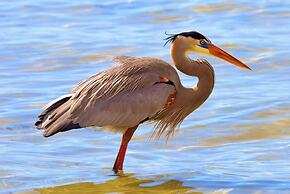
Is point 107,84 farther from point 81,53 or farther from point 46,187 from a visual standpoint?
point 81,53

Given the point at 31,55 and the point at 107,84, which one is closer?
the point at 107,84

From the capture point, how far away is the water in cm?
917

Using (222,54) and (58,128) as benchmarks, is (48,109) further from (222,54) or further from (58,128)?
(222,54)

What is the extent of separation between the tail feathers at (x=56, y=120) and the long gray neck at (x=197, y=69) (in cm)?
115

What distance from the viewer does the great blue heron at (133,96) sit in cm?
933

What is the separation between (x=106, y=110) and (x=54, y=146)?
3.78 ft

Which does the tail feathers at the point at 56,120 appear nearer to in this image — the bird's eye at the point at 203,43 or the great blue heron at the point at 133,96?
the great blue heron at the point at 133,96

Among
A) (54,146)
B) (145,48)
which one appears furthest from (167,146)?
(145,48)

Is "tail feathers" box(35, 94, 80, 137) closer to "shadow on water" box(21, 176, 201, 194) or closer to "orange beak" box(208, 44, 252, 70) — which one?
"shadow on water" box(21, 176, 201, 194)

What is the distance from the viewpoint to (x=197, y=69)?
31.3 ft

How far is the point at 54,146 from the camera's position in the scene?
10.3 metres

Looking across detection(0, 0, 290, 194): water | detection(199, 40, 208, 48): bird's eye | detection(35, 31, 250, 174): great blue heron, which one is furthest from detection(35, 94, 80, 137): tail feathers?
detection(199, 40, 208, 48): bird's eye

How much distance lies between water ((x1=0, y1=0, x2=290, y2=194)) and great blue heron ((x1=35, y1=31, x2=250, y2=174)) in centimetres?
47

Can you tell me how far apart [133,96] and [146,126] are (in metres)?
1.89
